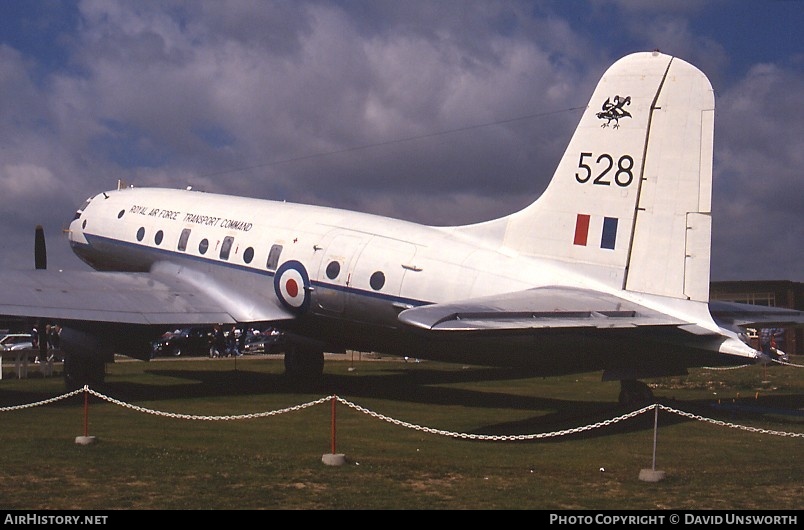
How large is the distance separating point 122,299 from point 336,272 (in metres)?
6.10

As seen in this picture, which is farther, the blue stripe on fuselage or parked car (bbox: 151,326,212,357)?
parked car (bbox: 151,326,212,357)

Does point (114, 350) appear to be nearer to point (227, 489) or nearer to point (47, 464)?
point (47, 464)

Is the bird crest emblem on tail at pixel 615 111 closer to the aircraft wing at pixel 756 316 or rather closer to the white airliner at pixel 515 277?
the white airliner at pixel 515 277

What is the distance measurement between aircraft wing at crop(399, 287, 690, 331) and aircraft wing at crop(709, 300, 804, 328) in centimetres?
459

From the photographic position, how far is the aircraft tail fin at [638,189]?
16391mm

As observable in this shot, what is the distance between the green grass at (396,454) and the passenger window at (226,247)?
13.2ft

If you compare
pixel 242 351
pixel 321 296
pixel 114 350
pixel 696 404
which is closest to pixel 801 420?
pixel 696 404

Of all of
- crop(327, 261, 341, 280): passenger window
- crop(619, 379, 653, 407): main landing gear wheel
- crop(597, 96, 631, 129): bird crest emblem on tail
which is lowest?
crop(619, 379, 653, 407): main landing gear wheel

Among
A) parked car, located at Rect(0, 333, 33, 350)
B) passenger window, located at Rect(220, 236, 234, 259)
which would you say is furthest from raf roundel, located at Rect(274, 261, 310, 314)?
parked car, located at Rect(0, 333, 33, 350)

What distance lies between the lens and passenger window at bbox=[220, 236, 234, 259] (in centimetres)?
2462

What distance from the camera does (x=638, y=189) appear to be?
17.1 meters

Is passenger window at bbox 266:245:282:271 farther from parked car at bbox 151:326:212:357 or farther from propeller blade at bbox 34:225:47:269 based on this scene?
parked car at bbox 151:326:212:357

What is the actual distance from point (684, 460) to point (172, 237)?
57.9 ft

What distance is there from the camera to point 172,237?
1045 inches
